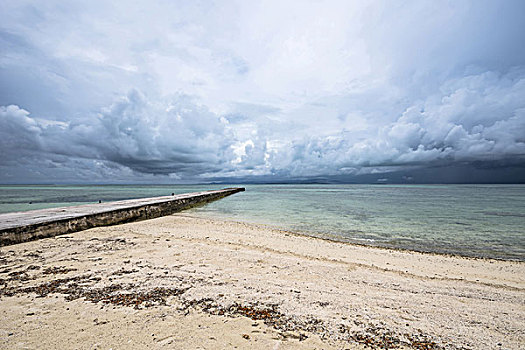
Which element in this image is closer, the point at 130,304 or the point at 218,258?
the point at 130,304

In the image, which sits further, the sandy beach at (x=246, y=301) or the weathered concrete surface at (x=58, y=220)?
the weathered concrete surface at (x=58, y=220)

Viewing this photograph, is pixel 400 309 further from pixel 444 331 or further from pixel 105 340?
pixel 105 340

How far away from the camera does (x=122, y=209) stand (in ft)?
45.8

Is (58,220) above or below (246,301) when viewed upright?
above

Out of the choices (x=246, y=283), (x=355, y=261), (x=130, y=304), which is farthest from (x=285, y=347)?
(x=355, y=261)

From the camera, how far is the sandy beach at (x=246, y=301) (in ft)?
9.89

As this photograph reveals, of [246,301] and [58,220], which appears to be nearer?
[246,301]

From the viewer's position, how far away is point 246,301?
3.96m

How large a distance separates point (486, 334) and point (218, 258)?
17.2ft

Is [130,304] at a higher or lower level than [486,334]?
higher

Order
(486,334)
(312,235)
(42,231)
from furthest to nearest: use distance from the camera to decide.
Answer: (312,235) → (42,231) → (486,334)

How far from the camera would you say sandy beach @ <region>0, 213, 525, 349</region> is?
3016 millimetres

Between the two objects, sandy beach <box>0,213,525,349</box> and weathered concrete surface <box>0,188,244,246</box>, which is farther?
weathered concrete surface <box>0,188,244,246</box>

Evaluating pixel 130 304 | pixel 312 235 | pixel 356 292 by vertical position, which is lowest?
pixel 312 235
